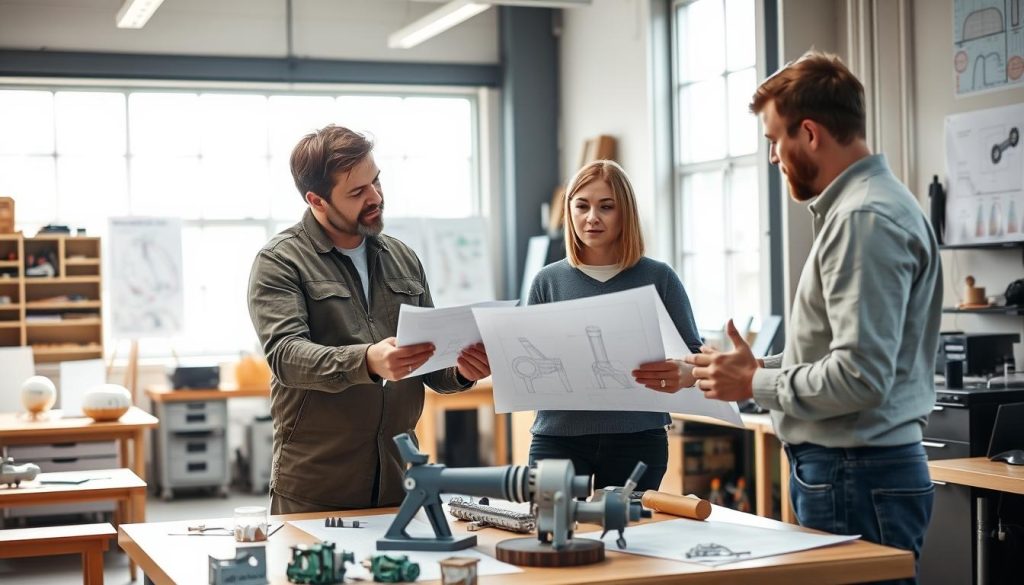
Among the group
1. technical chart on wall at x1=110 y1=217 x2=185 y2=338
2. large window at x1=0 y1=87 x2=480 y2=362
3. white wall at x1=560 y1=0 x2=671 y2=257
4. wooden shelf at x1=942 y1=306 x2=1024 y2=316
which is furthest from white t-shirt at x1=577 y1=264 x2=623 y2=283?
large window at x1=0 y1=87 x2=480 y2=362

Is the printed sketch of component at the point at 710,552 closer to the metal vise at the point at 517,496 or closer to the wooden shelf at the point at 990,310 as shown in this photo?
the metal vise at the point at 517,496

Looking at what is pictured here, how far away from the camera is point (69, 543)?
3869mm

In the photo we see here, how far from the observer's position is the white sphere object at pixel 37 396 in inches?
240

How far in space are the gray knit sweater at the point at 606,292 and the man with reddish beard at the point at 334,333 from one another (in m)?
0.28

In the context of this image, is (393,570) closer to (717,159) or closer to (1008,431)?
(1008,431)

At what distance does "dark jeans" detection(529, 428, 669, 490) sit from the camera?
290 cm

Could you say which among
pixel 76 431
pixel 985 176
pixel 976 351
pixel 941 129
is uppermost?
pixel 941 129

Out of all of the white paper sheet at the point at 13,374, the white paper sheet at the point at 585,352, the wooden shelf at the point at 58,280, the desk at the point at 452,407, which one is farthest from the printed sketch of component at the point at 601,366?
the wooden shelf at the point at 58,280

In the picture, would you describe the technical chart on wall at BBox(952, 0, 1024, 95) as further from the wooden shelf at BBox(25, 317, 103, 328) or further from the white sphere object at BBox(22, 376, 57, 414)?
the wooden shelf at BBox(25, 317, 103, 328)

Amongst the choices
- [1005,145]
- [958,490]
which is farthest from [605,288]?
[1005,145]

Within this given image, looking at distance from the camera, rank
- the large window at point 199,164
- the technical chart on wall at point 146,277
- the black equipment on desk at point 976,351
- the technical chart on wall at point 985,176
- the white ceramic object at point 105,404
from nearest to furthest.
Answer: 1. the black equipment on desk at point 976,351
2. the technical chart on wall at point 985,176
3. the white ceramic object at point 105,404
4. the technical chart on wall at point 146,277
5. the large window at point 199,164

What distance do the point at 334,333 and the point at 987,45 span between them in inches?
142

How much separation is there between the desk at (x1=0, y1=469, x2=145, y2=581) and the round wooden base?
298cm

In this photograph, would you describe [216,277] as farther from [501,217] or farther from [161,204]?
[501,217]
